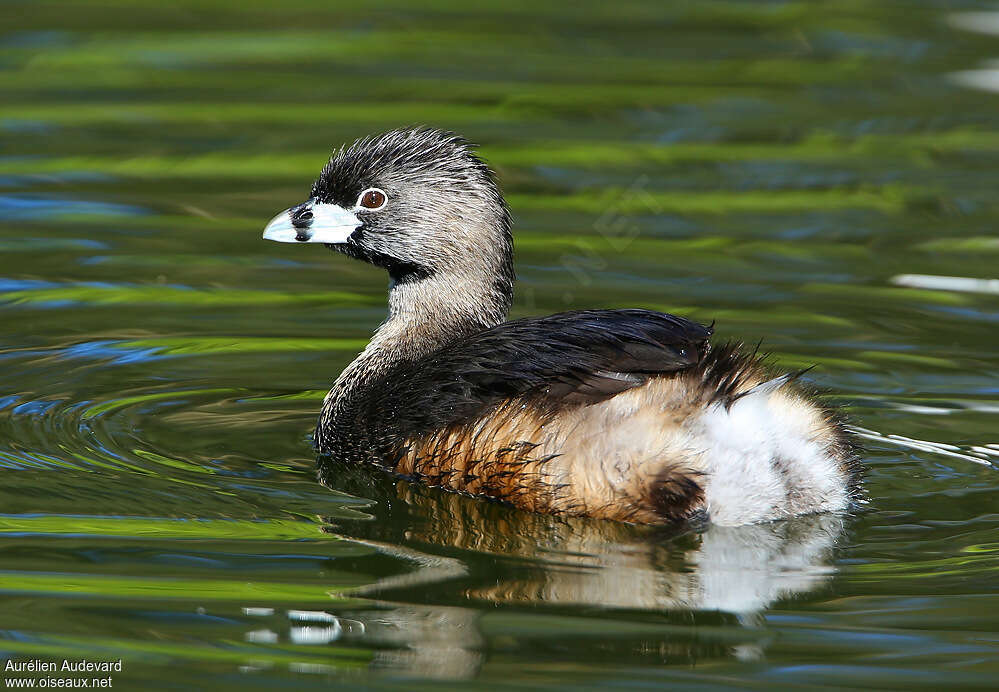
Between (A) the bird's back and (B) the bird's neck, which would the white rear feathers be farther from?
(B) the bird's neck

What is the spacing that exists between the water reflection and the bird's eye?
1.32 m

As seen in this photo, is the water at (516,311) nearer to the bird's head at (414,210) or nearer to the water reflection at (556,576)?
the water reflection at (556,576)

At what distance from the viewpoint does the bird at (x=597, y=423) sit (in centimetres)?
544

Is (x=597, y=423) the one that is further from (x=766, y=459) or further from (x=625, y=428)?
(x=766, y=459)

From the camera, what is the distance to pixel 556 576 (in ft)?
16.9

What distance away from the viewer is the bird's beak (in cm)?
677

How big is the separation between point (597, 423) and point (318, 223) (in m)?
1.79

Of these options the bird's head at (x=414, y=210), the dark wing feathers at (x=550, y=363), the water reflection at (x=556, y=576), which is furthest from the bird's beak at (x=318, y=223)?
the water reflection at (x=556, y=576)

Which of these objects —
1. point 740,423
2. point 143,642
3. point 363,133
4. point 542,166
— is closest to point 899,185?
point 542,166

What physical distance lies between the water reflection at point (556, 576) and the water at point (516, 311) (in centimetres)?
2

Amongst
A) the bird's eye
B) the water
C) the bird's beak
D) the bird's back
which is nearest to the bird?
the bird's back

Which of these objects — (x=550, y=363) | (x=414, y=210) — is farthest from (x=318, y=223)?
(x=550, y=363)

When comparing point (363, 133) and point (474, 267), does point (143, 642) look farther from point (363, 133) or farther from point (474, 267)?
point (363, 133)

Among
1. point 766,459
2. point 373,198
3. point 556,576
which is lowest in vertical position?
point 556,576
